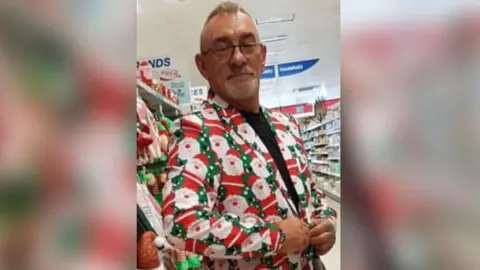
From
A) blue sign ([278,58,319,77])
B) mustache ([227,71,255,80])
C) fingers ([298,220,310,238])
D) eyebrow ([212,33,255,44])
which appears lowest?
fingers ([298,220,310,238])

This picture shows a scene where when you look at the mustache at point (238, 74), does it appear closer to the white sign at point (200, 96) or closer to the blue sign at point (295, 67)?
the white sign at point (200, 96)

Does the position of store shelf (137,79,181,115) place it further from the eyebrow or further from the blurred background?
the blurred background

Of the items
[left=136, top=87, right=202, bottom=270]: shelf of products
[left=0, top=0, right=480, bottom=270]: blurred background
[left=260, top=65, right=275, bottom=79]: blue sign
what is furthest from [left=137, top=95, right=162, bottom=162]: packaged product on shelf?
[left=0, top=0, right=480, bottom=270]: blurred background

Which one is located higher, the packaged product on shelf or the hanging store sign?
the hanging store sign

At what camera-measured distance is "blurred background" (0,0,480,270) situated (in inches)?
14.3

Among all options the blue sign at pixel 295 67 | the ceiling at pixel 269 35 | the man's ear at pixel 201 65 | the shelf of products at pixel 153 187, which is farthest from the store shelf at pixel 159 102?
the man's ear at pixel 201 65

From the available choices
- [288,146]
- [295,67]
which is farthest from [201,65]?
[295,67]

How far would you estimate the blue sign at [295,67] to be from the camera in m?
1.33

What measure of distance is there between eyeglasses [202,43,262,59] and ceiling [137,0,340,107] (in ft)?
0.28

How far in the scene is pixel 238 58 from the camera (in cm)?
61
